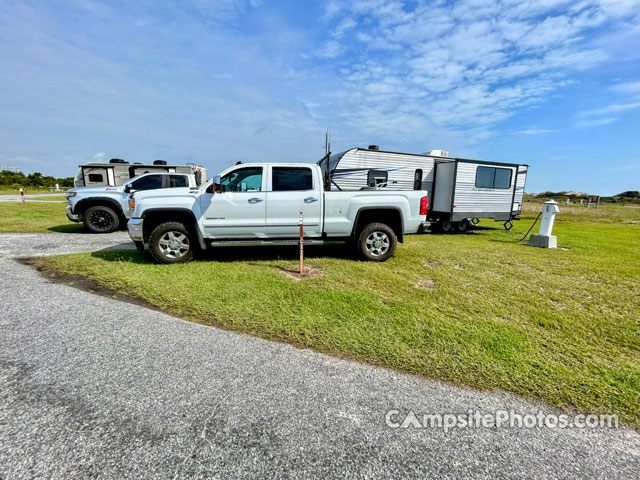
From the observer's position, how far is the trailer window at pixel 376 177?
11.0 meters

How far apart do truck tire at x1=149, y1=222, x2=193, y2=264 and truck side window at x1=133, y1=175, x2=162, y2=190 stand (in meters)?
5.35

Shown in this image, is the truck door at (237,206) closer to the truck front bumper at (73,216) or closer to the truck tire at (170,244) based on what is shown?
the truck tire at (170,244)

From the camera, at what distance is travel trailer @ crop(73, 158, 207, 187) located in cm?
1405

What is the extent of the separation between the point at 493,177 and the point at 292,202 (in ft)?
31.5

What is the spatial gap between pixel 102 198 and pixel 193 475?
33.9 ft

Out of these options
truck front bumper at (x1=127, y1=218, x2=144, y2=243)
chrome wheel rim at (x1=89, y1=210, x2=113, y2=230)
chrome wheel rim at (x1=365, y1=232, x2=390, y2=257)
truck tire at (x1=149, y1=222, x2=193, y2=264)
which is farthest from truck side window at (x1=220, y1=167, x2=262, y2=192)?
chrome wheel rim at (x1=89, y1=210, x2=113, y2=230)

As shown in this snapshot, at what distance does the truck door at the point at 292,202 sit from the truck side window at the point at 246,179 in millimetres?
264

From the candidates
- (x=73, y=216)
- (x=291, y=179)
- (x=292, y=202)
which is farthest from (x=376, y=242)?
(x=73, y=216)

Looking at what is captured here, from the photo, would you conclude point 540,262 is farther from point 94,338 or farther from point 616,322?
point 94,338

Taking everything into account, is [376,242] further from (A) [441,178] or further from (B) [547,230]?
(A) [441,178]

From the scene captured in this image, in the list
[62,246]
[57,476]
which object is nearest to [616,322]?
[57,476]

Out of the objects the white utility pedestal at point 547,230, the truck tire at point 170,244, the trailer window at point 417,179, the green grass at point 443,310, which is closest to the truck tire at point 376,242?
the green grass at point 443,310

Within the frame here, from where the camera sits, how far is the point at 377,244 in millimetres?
6449

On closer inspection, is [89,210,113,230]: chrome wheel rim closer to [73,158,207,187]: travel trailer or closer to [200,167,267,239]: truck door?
[73,158,207,187]: travel trailer
